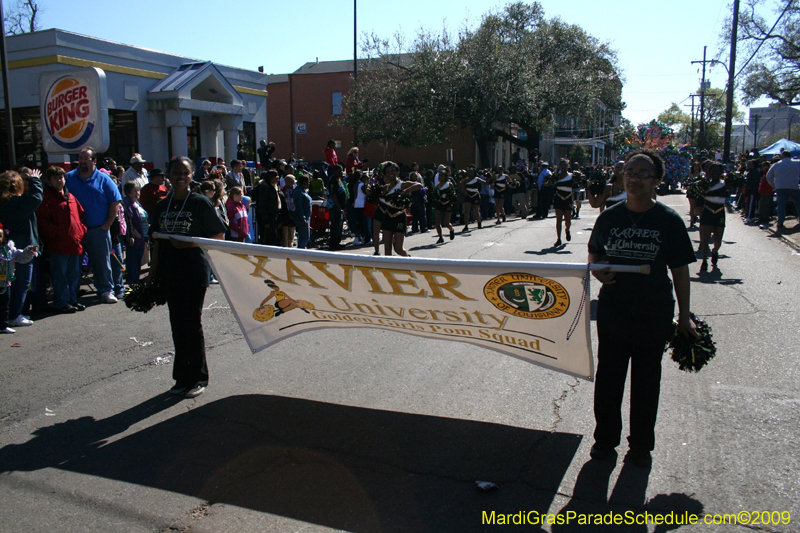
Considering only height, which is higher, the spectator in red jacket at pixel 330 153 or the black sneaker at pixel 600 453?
the spectator in red jacket at pixel 330 153

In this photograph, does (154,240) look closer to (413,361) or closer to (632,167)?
(413,361)

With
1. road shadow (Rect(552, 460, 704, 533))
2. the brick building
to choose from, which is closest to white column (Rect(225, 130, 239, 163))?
the brick building

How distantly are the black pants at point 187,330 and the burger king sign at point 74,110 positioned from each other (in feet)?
12.7

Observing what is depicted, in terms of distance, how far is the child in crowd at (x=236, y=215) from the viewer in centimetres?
1034

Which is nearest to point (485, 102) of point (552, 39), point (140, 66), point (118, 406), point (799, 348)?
point (552, 39)

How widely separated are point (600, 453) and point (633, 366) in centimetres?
58

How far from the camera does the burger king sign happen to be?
7.86m

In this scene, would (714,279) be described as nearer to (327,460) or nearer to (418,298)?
(418,298)

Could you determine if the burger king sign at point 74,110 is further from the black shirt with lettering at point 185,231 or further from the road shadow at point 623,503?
the road shadow at point 623,503

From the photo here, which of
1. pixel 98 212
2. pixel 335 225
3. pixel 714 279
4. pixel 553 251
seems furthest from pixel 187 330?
pixel 553 251

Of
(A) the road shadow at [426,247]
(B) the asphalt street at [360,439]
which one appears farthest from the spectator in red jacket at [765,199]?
(B) the asphalt street at [360,439]

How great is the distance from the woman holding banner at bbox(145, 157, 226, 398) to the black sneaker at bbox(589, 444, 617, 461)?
3.09m

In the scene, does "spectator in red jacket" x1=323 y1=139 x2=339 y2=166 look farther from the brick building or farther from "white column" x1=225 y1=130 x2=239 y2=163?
the brick building

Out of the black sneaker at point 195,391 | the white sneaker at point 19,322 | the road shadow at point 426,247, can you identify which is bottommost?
the black sneaker at point 195,391
